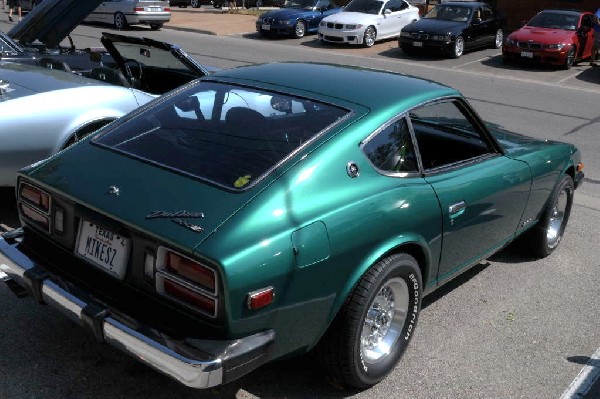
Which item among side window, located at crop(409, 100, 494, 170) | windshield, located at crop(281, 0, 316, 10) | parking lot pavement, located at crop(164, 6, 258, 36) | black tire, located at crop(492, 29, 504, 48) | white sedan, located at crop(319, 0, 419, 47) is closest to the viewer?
side window, located at crop(409, 100, 494, 170)

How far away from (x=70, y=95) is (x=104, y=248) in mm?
2401

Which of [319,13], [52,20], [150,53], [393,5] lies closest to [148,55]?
[150,53]

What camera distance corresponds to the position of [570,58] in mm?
17562

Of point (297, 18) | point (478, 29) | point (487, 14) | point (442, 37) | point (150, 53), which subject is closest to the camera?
point (150, 53)

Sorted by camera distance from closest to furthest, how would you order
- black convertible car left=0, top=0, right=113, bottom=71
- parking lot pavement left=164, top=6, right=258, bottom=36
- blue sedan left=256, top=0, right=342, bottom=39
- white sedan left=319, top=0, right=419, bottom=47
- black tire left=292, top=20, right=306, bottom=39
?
black convertible car left=0, top=0, right=113, bottom=71, white sedan left=319, top=0, right=419, bottom=47, blue sedan left=256, top=0, right=342, bottom=39, black tire left=292, top=20, right=306, bottom=39, parking lot pavement left=164, top=6, right=258, bottom=36

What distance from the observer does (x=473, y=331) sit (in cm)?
416

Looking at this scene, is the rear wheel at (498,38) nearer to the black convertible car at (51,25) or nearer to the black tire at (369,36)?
the black tire at (369,36)

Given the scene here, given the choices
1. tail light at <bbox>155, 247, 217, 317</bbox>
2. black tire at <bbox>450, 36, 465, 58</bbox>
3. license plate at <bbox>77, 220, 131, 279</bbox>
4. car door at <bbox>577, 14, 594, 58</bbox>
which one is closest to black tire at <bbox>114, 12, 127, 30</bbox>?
black tire at <bbox>450, 36, 465, 58</bbox>

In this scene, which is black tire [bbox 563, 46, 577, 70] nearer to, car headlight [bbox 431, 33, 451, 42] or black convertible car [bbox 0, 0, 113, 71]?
car headlight [bbox 431, 33, 451, 42]

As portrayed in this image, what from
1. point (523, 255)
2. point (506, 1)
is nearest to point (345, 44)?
point (506, 1)

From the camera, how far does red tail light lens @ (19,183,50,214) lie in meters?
3.41

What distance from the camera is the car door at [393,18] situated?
69.3ft

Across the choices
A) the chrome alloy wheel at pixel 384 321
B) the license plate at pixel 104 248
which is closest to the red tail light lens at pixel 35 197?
the license plate at pixel 104 248

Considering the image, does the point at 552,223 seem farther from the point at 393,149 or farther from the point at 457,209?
the point at 393,149
